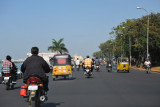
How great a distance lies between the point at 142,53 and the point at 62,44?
93.8ft

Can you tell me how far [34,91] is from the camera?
790cm

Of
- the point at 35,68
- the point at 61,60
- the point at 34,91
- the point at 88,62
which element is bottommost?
the point at 34,91

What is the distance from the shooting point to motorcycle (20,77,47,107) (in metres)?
7.89

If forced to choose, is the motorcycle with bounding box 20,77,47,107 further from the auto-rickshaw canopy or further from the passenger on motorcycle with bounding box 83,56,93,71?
the auto-rickshaw canopy

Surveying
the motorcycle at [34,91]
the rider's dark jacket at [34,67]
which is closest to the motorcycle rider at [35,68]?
the rider's dark jacket at [34,67]

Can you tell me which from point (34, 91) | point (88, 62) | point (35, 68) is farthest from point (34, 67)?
point (88, 62)

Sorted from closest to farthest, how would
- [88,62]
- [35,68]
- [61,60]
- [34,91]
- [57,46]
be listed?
[34,91] → [35,68] → [88,62] → [61,60] → [57,46]

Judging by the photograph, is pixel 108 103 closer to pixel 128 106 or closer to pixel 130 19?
pixel 128 106

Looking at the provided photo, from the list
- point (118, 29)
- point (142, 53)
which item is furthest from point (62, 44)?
point (142, 53)

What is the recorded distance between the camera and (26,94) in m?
8.27

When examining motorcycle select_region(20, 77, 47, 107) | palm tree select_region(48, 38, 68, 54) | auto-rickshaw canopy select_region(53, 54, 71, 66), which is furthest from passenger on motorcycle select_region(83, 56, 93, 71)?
palm tree select_region(48, 38, 68, 54)

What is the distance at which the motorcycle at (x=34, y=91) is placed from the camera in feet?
25.9

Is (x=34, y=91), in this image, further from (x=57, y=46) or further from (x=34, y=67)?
(x=57, y=46)

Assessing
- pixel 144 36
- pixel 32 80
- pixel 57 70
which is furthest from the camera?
pixel 144 36
